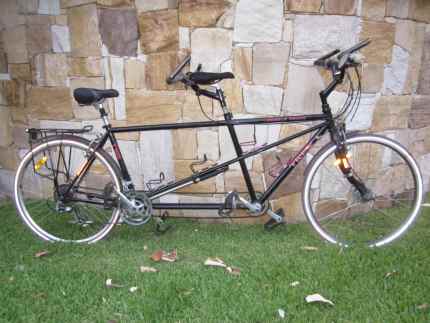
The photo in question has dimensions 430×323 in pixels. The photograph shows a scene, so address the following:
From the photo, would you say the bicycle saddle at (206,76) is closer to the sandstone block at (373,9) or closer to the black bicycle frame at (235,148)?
the black bicycle frame at (235,148)

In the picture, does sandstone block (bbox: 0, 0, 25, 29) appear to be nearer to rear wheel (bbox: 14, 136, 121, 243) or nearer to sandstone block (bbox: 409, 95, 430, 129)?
rear wheel (bbox: 14, 136, 121, 243)

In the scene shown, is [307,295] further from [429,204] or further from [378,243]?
[429,204]

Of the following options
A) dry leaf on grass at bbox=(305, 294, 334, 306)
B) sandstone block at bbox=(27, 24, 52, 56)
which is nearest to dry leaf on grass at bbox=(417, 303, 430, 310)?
dry leaf on grass at bbox=(305, 294, 334, 306)

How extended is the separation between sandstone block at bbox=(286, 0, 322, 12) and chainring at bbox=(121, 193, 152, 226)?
5.22 feet

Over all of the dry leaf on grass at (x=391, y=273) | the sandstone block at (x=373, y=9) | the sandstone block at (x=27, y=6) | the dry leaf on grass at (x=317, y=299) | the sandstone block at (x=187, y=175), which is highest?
the sandstone block at (x=27, y=6)

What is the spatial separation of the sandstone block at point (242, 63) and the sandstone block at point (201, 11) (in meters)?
0.26

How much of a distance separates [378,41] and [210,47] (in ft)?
4.03

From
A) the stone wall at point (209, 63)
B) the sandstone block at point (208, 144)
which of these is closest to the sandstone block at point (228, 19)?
the stone wall at point (209, 63)

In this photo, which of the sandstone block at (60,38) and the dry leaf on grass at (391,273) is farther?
the sandstone block at (60,38)

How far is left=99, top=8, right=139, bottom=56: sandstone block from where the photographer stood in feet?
8.90

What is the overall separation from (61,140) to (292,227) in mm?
1748

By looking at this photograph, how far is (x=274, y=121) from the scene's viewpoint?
7.96 ft

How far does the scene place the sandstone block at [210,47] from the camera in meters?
2.62

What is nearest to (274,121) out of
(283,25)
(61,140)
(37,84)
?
(283,25)
